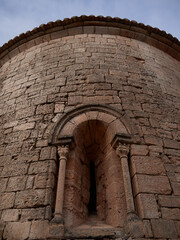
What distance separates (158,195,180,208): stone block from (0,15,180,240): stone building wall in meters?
0.01

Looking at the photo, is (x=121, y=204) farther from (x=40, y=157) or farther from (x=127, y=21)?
(x=127, y=21)

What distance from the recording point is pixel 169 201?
2584mm

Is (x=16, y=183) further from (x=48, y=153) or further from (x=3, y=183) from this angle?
(x=48, y=153)

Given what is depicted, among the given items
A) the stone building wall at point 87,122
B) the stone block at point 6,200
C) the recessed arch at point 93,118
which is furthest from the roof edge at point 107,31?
the stone block at point 6,200

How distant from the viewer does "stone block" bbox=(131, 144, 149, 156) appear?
297 centimetres

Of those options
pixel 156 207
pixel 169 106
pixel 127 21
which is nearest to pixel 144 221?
pixel 156 207

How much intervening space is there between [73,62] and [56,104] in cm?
135

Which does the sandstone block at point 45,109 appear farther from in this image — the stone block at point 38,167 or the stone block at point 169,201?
the stone block at point 169,201

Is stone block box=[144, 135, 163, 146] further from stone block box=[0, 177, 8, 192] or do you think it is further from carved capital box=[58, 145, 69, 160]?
stone block box=[0, 177, 8, 192]

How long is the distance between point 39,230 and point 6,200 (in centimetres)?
72

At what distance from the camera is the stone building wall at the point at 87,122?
252 cm

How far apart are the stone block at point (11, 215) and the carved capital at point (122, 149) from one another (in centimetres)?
166

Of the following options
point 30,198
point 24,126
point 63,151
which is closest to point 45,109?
point 24,126

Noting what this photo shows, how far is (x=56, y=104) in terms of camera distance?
12.1 ft
